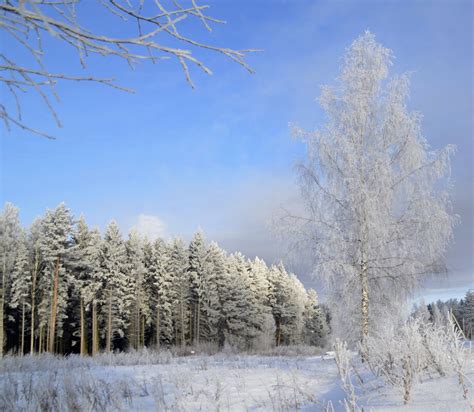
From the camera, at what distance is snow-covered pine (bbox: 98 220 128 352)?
3456 centimetres

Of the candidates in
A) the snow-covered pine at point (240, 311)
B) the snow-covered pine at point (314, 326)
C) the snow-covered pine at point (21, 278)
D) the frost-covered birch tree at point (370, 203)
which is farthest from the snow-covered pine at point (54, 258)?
the snow-covered pine at point (314, 326)

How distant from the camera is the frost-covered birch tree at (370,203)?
501 inches

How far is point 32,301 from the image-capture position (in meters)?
31.8

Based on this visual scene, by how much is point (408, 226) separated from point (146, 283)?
32.8m

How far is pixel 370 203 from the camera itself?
12.6 m

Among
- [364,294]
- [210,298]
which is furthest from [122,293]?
[364,294]

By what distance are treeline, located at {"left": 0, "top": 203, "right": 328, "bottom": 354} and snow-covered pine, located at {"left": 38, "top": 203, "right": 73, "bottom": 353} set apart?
0.07 m

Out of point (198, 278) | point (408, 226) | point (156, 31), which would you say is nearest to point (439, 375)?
point (156, 31)

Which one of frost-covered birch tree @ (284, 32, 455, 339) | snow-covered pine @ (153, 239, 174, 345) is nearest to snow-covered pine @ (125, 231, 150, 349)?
snow-covered pine @ (153, 239, 174, 345)

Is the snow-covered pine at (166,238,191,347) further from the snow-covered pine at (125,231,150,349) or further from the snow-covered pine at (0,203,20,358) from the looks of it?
the snow-covered pine at (0,203,20,358)

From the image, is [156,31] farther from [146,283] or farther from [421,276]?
[146,283]

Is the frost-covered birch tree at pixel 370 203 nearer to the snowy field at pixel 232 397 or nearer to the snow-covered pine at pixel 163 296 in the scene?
the snowy field at pixel 232 397

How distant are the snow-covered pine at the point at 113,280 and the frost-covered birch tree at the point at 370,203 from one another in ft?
79.7

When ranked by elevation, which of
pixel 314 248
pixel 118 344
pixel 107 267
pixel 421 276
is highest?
pixel 107 267
